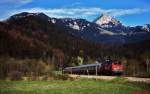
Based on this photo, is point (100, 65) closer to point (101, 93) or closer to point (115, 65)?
point (115, 65)

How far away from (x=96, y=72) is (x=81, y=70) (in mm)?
14783

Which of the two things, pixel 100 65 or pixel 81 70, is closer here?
pixel 100 65

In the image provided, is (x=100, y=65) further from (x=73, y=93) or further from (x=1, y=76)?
(x=73, y=93)

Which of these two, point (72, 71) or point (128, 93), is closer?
point (128, 93)

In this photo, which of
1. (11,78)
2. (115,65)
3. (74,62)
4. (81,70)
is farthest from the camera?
(74,62)

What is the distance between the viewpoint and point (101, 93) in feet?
105

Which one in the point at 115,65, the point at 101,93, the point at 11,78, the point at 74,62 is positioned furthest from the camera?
the point at 74,62

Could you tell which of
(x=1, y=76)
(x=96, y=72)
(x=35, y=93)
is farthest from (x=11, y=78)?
(x=35, y=93)

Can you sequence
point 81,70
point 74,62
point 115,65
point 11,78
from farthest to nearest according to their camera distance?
point 74,62
point 81,70
point 115,65
point 11,78

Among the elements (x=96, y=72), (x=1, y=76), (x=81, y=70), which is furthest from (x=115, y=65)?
(x=1, y=76)

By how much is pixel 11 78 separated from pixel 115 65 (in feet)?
80.4

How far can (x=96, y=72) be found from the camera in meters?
80.5

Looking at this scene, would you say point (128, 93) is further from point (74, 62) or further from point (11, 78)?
point (74, 62)

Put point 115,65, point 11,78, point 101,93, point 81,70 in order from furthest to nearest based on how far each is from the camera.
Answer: point 81,70 < point 115,65 < point 11,78 < point 101,93
